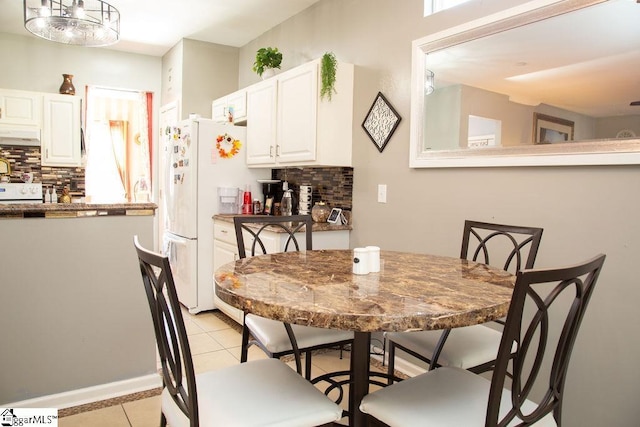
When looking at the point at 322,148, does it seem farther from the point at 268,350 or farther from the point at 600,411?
the point at 600,411

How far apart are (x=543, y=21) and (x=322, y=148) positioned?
5.10 feet

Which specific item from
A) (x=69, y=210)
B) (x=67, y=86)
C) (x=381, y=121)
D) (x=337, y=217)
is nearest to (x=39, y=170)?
(x=67, y=86)

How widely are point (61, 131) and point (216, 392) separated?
15.7ft

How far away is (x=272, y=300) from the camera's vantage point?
112cm

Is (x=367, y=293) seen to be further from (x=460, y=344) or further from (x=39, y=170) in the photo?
(x=39, y=170)

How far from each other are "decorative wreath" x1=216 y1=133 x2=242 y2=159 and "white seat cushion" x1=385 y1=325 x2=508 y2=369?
2.57 meters

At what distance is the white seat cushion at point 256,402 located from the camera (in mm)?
1153

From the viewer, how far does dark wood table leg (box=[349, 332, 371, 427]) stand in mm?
1322

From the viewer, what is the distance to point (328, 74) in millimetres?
3016

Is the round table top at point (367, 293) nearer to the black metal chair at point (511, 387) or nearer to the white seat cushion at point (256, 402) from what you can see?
the black metal chair at point (511, 387)

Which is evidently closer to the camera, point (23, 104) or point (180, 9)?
point (180, 9)

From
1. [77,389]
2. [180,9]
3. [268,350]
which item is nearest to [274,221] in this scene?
[268,350]

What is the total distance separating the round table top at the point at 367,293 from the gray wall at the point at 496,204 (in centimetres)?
55

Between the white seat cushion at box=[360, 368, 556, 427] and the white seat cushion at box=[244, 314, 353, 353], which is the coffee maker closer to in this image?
the white seat cushion at box=[244, 314, 353, 353]
